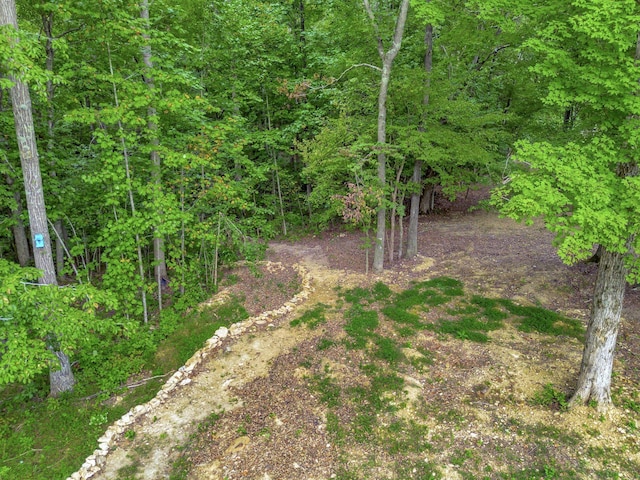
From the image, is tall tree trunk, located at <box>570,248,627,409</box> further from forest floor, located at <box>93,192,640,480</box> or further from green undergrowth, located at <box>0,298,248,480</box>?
green undergrowth, located at <box>0,298,248,480</box>

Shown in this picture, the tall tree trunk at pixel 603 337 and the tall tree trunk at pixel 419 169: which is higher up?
the tall tree trunk at pixel 419 169

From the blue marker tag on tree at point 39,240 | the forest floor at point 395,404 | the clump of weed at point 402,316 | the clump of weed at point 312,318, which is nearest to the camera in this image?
the forest floor at point 395,404

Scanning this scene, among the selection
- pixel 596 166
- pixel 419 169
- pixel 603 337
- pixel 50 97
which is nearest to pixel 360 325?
pixel 603 337

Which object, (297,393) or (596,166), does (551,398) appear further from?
(297,393)

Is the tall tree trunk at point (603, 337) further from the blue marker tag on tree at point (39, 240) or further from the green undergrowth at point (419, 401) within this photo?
the blue marker tag on tree at point (39, 240)

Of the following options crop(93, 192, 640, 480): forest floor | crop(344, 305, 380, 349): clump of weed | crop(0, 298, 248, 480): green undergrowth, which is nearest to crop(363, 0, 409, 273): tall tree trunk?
crop(344, 305, 380, 349): clump of weed

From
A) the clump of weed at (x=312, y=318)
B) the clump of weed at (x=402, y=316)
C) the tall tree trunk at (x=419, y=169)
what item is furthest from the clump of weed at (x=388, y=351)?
the tall tree trunk at (x=419, y=169)

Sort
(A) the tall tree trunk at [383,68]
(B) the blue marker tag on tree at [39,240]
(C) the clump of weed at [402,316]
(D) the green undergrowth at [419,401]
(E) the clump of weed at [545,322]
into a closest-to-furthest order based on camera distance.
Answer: (D) the green undergrowth at [419,401] → (B) the blue marker tag on tree at [39,240] → (E) the clump of weed at [545,322] → (C) the clump of weed at [402,316] → (A) the tall tree trunk at [383,68]

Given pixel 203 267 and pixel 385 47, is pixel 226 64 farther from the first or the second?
pixel 203 267
